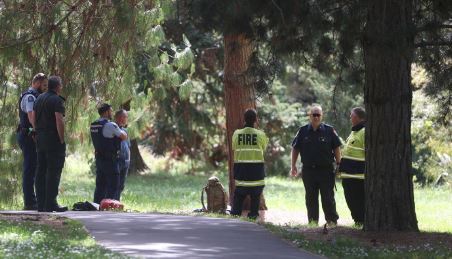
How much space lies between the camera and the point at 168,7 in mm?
17156

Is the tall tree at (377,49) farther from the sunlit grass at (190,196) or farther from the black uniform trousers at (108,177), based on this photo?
Answer: the black uniform trousers at (108,177)

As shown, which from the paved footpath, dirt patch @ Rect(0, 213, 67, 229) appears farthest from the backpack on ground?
dirt patch @ Rect(0, 213, 67, 229)

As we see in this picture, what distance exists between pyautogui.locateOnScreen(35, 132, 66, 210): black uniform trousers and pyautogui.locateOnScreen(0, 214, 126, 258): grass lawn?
101cm

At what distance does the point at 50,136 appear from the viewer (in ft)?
45.3

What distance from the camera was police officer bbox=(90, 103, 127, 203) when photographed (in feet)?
50.0

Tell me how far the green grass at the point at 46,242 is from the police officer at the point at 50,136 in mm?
1715

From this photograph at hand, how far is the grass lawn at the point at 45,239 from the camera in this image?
9.43 m

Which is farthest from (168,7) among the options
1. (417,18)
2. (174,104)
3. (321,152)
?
(174,104)

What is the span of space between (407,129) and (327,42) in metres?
1.71

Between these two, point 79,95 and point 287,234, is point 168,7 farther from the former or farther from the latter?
point 287,234

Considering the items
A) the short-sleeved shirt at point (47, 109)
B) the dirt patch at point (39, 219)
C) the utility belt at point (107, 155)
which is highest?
the short-sleeved shirt at point (47, 109)

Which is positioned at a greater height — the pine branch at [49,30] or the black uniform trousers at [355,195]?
the pine branch at [49,30]

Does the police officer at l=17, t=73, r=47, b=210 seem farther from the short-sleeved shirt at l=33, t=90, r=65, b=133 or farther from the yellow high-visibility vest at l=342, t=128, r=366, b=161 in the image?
the yellow high-visibility vest at l=342, t=128, r=366, b=161

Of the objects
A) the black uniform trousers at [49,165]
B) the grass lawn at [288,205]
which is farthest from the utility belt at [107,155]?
the grass lawn at [288,205]
